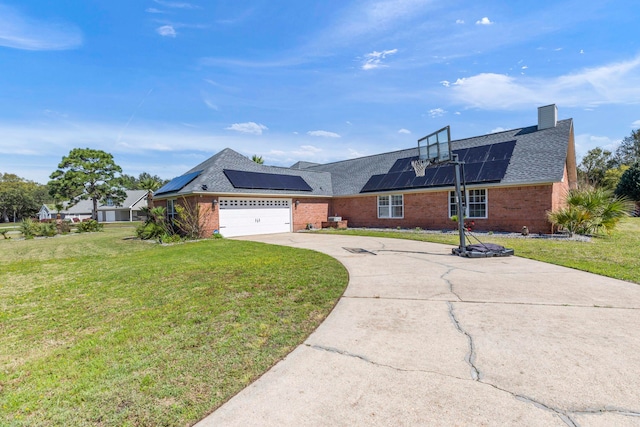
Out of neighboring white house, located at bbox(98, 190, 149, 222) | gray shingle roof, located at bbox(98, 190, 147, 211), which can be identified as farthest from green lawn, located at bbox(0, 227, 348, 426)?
gray shingle roof, located at bbox(98, 190, 147, 211)

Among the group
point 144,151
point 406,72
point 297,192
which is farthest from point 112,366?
point 144,151

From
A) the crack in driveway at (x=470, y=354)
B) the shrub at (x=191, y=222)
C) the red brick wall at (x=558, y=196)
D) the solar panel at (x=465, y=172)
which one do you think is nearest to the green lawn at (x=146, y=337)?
the crack in driveway at (x=470, y=354)

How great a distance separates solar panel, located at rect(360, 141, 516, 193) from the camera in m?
15.5

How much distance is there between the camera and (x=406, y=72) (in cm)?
1278

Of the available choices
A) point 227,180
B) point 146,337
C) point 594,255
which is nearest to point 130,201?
point 227,180

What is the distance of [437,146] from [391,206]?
9.14m

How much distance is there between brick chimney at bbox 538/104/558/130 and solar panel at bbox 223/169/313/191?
1444cm

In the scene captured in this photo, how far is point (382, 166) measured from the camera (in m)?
21.8

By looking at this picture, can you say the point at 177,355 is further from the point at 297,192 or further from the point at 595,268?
the point at 297,192

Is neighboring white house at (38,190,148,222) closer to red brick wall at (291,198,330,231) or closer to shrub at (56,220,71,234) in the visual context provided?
shrub at (56,220,71,234)

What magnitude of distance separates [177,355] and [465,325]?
3.40 metres

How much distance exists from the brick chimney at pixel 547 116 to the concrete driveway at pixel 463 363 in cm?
1507

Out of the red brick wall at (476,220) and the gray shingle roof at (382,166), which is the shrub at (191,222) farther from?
the red brick wall at (476,220)

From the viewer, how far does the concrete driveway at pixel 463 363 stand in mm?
2160
